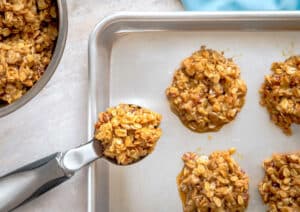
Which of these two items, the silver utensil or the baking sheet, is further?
the baking sheet

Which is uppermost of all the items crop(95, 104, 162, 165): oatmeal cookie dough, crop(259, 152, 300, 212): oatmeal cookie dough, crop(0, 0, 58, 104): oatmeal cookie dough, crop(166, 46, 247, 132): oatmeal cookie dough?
crop(0, 0, 58, 104): oatmeal cookie dough

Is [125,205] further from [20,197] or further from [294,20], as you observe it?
[294,20]

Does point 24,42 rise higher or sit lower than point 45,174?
higher

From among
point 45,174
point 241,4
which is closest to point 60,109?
point 45,174

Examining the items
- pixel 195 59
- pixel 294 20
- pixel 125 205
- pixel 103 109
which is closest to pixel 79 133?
pixel 103 109

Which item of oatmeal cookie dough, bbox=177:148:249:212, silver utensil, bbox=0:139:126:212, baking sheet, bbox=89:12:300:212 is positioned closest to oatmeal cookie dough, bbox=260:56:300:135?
baking sheet, bbox=89:12:300:212

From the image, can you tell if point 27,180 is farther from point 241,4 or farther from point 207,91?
point 241,4

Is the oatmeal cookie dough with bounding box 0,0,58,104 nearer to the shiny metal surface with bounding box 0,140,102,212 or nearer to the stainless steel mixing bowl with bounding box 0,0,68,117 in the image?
the stainless steel mixing bowl with bounding box 0,0,68,117
